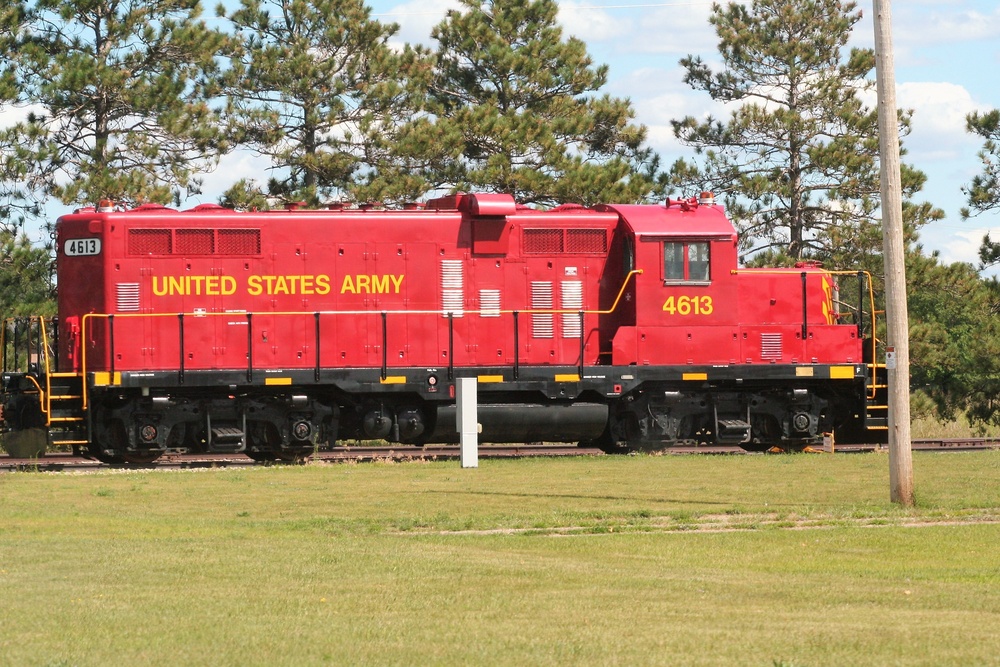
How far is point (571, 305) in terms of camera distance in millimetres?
22797

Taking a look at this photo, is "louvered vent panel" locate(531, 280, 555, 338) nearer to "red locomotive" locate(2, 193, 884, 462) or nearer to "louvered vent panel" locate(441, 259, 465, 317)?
"red locomotive" locate(2, 193, 884, 462)

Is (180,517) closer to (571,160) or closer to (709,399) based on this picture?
(709,399)

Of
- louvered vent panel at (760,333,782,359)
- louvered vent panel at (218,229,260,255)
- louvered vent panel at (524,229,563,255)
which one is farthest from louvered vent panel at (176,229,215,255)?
louvered vent panel at (760,333,782,359)

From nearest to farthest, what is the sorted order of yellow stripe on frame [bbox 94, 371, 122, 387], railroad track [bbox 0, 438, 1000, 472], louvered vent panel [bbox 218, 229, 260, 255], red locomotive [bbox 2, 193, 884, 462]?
yellow stripe on frame [bbox 94, 371, 122, 387], railroad track [bbox 0, 438, 1000, 472], red locomotive [bbox 2, 193, 884, 462], louvered vent panel [bbox 218, 229, 260, 255]

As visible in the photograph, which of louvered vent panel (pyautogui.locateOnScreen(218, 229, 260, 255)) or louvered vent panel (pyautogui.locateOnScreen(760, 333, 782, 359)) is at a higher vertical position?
louvered vent panel (pyautogui.locateOnScreen(218, 229, 260, 255))

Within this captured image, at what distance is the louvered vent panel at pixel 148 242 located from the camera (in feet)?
70.1

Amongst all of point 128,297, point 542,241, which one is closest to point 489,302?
point 542,241

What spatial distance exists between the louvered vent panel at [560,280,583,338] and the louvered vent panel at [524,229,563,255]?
581mm

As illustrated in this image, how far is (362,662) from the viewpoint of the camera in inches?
280

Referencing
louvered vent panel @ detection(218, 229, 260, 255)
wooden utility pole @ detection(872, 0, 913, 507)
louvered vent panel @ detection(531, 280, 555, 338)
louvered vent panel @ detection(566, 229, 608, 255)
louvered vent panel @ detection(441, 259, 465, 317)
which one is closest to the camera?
wooden utility pole @ detection(872, 0, 913, 507)

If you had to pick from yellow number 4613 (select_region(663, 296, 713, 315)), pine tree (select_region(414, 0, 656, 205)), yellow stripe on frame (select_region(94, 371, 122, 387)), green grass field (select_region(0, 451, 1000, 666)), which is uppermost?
pine tree (select_region(414, 0, 656, 205))

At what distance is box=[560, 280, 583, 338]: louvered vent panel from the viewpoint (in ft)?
74.6

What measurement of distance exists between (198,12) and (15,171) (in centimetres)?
564

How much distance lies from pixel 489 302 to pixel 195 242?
4.74 meters
